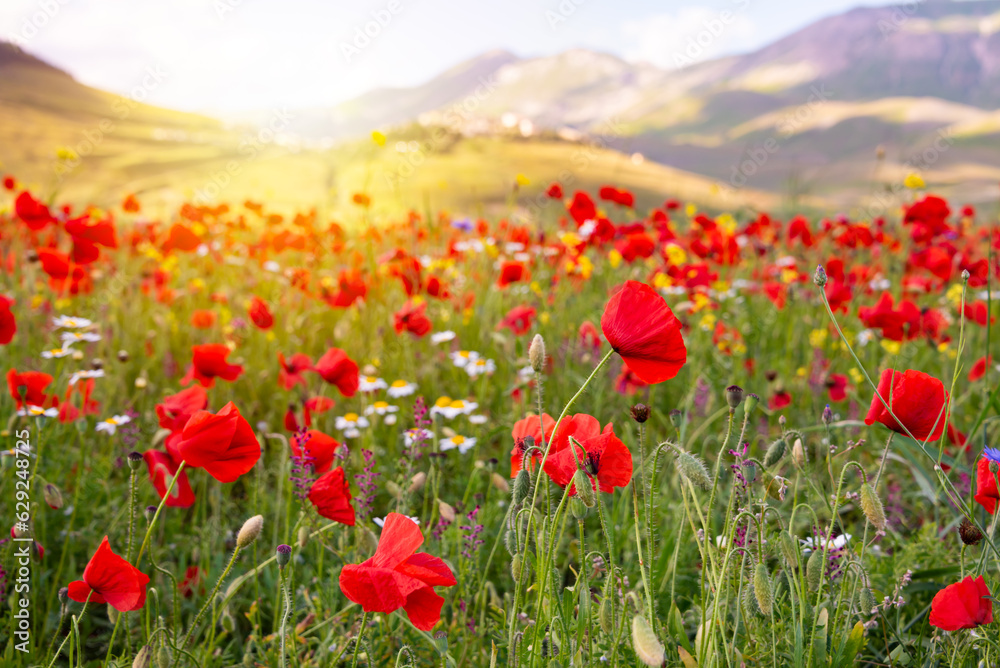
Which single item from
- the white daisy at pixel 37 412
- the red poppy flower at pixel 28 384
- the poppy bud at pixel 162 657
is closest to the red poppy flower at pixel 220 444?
the poppy bud at pixel 162 657

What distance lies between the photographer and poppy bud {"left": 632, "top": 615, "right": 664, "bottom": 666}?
792 mm

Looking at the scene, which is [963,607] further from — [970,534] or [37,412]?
[37,412]

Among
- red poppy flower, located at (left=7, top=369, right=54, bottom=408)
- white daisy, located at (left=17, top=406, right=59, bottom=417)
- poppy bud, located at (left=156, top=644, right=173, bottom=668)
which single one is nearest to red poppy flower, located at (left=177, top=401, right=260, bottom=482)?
poppy bud, located at (left=156, top=644, right=173, bottom=668)

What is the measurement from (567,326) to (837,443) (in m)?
1.50

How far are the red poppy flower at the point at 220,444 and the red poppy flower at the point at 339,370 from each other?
708mm

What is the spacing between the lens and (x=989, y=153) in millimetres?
59812

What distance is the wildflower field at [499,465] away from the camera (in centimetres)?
109

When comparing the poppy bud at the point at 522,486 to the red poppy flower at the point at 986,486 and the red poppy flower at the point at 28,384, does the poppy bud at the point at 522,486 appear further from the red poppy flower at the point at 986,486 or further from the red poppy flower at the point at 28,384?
the red poppy flower at the point at 28,384

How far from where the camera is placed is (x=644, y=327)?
1.00m

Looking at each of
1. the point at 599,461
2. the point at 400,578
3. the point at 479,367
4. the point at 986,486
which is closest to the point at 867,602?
the point at 986,486

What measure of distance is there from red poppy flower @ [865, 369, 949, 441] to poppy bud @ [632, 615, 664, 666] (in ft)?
2.28

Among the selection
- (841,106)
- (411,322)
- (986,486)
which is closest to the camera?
(986,486)

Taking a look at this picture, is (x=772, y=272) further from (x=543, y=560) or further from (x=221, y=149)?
(x=221, y=149)

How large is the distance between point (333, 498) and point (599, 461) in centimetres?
56
